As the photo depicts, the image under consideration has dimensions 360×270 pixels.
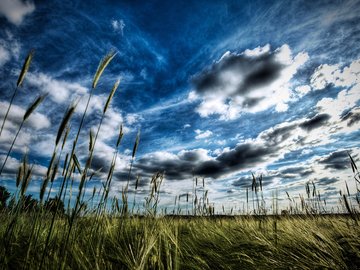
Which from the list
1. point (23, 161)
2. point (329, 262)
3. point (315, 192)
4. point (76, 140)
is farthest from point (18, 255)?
point (315, 192)

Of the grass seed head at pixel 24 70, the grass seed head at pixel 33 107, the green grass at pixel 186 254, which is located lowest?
the green grass at pixel 186 254

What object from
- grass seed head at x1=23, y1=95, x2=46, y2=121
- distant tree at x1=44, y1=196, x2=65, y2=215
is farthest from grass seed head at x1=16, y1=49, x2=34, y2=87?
distant tree at x1=44, y1=196, x2=65, y2=215

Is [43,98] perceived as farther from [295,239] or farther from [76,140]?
[295,239]

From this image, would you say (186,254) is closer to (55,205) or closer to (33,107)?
(55,205)

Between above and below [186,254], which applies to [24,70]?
above

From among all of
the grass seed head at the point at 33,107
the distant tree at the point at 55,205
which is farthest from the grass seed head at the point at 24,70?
the distant tree at the point at 55,205

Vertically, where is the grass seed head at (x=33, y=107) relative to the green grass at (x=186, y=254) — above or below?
above

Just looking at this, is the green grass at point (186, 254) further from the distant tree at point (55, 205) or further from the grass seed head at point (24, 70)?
the grass seed head at point (24, 70)

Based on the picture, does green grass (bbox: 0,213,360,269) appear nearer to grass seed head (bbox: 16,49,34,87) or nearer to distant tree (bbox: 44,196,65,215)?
distant tree (bbox: 44,196,65,215)

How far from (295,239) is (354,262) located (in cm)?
88

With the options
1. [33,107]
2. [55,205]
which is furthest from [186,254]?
[33,107]

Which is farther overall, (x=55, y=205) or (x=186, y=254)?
(x=186, y=254)

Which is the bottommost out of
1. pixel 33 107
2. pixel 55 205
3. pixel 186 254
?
pixel 186 254

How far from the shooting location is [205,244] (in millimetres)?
3844
